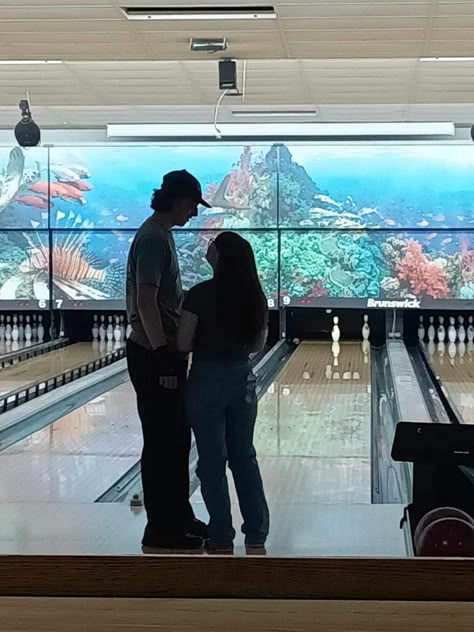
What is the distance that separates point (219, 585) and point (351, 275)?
846 cm

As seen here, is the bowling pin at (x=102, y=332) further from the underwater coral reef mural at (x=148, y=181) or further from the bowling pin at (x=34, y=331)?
the underwater coral reef mural at (x=148, y=181)

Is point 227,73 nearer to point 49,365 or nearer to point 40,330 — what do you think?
point 49,365

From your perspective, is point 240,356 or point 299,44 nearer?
point 240,356

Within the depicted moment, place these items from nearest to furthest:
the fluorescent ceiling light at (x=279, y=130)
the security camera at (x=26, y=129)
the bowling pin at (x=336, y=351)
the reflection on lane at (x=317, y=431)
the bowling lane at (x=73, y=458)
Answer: the bowling lane at (x=73, y=458) → the reflection on lane at (x=317, y=431) → the security camera at (x=26, y=129) → the bowling pin at (x=336, y=351) → the fluorescent ceiling light at (x=279, y=130)

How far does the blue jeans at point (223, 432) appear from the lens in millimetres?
2996

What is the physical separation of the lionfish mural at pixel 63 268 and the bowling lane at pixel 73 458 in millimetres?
3789

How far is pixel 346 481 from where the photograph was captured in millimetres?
4500

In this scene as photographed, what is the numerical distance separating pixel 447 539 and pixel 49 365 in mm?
6740

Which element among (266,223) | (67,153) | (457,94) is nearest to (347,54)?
(457,94)

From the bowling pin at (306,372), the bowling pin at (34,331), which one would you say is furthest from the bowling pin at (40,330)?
the bowling pin at (306,372)

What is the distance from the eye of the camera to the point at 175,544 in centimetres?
318

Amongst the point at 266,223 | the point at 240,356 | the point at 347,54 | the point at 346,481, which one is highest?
the point at 347,54

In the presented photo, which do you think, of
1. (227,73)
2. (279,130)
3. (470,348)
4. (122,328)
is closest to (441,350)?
(470,348)

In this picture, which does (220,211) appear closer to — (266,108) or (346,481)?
(266,108)
